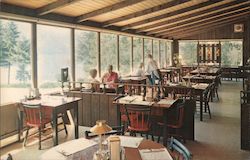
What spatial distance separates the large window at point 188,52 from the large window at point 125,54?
6.98m

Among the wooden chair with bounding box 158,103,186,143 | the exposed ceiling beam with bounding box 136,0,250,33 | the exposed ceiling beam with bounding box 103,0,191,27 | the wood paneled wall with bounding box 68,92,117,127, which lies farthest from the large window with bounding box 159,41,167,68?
the wooden chair with bounding box 158,103,186,143

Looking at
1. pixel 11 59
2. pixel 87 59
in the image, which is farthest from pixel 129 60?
pixel 11 59

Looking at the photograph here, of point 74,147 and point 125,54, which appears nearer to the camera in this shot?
point 74,147

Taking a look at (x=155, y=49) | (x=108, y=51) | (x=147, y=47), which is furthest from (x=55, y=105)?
(x=155, y=49)

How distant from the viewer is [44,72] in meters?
6.23

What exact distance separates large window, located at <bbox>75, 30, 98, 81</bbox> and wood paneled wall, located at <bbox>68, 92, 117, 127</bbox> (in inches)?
46.6

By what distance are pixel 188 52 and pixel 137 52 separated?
6401mm

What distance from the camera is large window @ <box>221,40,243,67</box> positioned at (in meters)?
16.4

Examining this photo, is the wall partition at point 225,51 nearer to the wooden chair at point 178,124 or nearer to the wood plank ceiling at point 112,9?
the wood plank ceiling at point 112,9

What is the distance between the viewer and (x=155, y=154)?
8.29 feet

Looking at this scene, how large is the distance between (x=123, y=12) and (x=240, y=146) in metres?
4.31

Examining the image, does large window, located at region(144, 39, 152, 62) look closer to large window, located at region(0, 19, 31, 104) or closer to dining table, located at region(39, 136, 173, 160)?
large window, located at region(0, 19, 31, 104)

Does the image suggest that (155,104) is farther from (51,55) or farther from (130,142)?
(51,55)

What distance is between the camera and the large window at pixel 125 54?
10250mm
